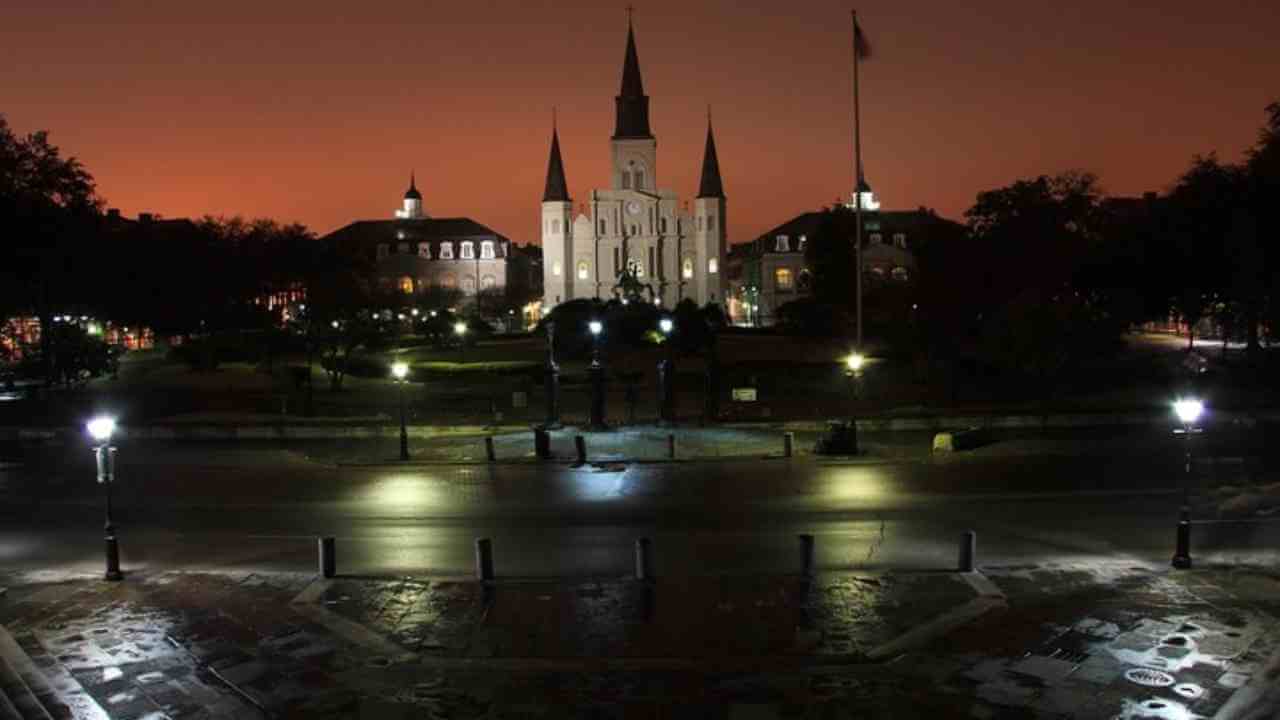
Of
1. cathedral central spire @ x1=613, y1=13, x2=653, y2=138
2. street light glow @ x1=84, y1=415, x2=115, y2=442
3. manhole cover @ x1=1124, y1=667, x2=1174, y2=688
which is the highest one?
cathedral central spire @ x1=613, y1=13, x2=653, y2=138

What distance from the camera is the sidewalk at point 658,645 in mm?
11266

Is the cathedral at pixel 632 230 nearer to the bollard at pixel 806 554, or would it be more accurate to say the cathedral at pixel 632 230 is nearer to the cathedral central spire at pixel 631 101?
the cathedral central spire at pixel 631 101

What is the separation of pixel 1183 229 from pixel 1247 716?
49528 mm

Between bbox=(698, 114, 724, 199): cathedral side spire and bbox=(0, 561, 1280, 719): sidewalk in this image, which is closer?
bbox=(0, 561, 1280, 719): sidewalk

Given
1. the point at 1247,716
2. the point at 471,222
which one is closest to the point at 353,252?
the point at 471,222

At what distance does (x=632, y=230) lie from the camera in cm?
12688

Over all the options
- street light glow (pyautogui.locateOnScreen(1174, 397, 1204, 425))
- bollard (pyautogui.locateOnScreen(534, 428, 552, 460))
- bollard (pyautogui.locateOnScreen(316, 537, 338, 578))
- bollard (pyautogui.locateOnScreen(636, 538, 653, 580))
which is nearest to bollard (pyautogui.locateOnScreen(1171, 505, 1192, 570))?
street light glow (pyautogui.locateOnScreen(1174, 397, 1204, 425))

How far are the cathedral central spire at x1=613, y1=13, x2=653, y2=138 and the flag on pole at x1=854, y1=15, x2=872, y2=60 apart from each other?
88908 millimetres

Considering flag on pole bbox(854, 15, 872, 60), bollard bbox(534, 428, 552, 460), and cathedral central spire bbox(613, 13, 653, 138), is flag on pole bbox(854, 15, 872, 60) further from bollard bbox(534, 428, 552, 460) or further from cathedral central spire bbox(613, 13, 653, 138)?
cathedral central spire bbox(613, 13, 653, 138)

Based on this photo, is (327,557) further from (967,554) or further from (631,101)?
(631,101)

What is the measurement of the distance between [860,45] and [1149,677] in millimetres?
30045

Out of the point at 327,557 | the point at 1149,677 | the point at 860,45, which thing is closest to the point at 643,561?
the point at 327,557

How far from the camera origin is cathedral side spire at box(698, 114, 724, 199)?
422 feet

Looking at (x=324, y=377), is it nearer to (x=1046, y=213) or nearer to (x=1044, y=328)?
(x=1044, y=328)
